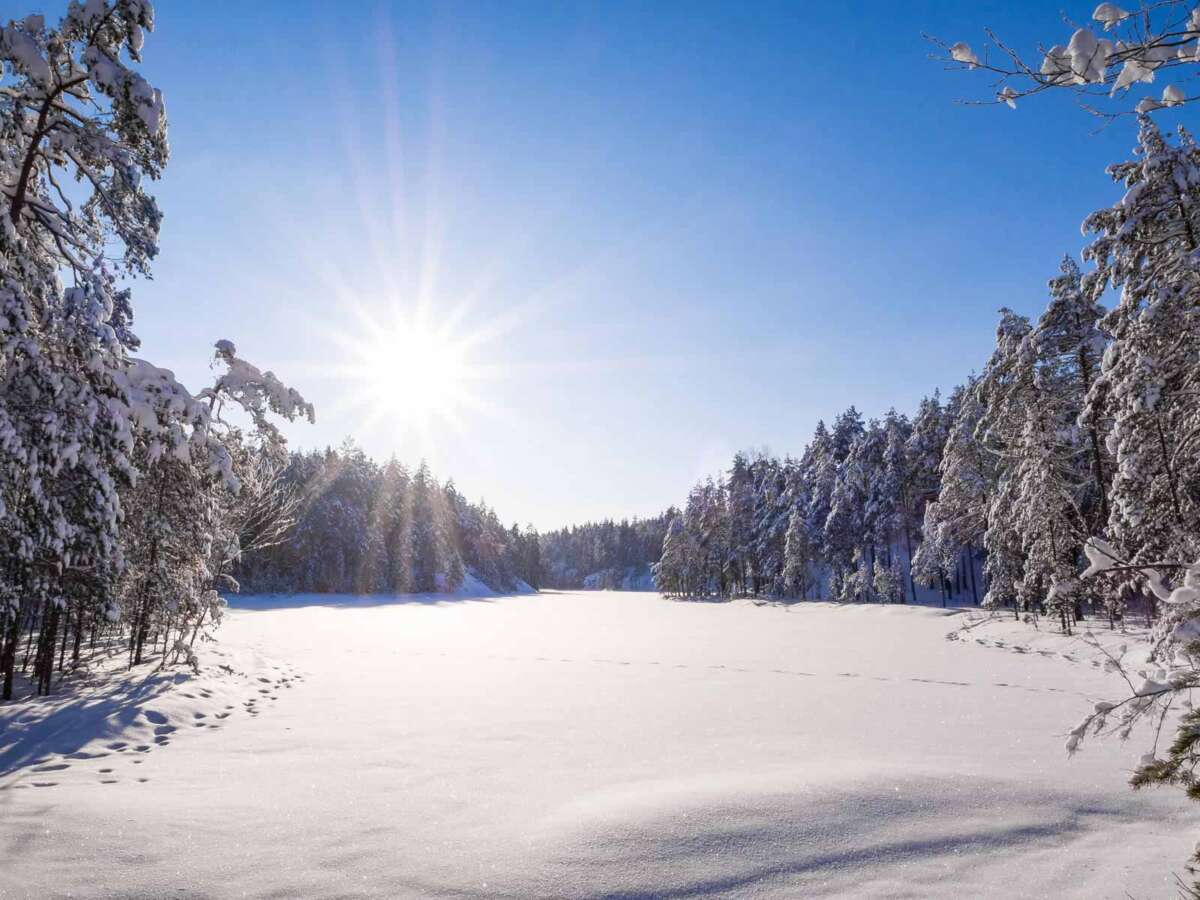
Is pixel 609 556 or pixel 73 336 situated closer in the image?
pixel 73 336

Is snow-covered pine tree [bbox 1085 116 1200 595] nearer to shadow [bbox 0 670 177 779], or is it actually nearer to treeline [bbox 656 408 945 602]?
shadow [bbox 0 670 177 779]

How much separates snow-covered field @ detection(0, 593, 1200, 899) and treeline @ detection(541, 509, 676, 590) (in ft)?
355

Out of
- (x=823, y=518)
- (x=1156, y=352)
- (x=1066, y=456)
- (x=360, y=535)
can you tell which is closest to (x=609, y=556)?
(x=360, y=535)

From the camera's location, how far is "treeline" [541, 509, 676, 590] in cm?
13525

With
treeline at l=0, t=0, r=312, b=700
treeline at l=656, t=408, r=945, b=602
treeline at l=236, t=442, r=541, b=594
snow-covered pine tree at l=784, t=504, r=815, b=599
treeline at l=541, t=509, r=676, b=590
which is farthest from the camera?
treeline at l=541, t=509, r=676, b=590

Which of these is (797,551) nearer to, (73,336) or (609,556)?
(73,336)

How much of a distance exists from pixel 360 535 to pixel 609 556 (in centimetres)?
8817

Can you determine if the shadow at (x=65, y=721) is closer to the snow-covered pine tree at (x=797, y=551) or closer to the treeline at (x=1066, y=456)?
the treeline at (x=1066, y=456)

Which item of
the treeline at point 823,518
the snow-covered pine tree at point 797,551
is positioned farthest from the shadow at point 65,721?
the snow-covered pine tree at point 797,551

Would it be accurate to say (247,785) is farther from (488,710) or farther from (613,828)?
(488,710)

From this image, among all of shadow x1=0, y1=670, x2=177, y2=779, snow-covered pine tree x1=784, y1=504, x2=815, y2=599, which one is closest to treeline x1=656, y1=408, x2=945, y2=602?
snow-covered pine tree x1=784, y1=504, x2=815, y2=599

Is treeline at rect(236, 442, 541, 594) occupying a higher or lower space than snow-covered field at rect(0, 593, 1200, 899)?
higher

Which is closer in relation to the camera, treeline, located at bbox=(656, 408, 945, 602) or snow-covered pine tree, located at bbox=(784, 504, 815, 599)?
treeline, located at bbox=(656, 408, 945, 602)

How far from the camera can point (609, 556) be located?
147 m
